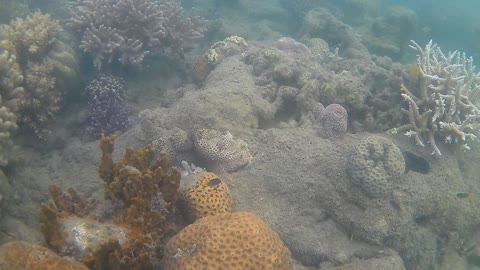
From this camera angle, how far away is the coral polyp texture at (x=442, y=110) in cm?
532

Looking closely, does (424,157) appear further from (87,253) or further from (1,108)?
(1,108)

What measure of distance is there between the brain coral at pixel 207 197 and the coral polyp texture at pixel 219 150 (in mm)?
543

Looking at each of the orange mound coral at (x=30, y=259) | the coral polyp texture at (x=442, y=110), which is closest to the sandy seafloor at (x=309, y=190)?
the coral polyp texture at (x=442, y=110)

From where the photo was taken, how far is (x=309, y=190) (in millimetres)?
4590

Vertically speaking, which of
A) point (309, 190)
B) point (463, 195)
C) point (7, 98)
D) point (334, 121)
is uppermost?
point (334, 121)

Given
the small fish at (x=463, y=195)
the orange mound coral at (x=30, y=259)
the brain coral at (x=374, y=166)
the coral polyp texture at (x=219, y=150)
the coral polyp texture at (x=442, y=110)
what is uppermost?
the coral polyp texture at (x=442, y=110)

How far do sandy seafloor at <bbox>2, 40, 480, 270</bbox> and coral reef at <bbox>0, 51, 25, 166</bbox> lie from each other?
54cm

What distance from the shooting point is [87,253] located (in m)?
2.96

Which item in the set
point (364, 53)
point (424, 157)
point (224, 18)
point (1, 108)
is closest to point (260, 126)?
point (424, 157)

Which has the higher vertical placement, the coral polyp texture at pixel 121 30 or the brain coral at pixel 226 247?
the coral polyp texture at pixel 121 30

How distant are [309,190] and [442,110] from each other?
2.68m

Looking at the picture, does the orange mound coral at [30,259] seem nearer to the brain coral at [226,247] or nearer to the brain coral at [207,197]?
the brain coral at [226,247]

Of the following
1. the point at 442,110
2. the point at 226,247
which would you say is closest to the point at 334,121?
the point at 442,110

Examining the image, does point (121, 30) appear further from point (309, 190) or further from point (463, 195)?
point (463, 195)
